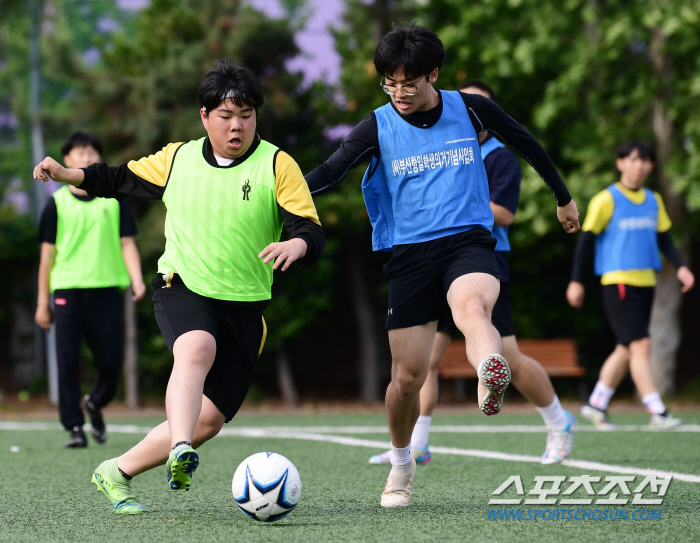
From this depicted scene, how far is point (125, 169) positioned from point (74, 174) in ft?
0.71

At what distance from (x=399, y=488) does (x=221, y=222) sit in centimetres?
143

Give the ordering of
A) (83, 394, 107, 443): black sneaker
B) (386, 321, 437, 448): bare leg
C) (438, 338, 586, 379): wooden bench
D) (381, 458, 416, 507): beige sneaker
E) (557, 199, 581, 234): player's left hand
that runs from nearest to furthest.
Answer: (386, 321, 437, 448): bare leg < (381, 458, 416, 507): beige sneaker < (557, 199, 581, 234): player's left hand < (83, 394, 107, 443): black sneaker < (438, 338, 586, 379): wooden bench

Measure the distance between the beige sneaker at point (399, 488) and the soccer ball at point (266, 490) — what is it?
576mm

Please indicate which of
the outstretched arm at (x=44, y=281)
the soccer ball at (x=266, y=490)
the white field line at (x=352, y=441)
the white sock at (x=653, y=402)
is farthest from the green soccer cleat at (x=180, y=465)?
the white sock at (x=653, y=402)

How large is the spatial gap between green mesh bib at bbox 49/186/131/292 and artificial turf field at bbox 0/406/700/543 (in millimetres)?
1282

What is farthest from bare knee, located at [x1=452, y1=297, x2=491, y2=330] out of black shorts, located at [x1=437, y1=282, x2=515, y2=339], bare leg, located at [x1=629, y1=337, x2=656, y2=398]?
bare leg, located at [x1=629, y1=337, x2=656, y2=398]

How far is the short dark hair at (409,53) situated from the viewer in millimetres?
3892

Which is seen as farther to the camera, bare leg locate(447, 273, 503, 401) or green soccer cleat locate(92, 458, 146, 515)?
green soccer cleat locate(92, 458, 146, 515)

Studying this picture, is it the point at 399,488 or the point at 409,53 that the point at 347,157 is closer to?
the point at 409,53

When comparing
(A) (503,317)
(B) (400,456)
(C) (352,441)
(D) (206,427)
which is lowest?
(C) (352,441)

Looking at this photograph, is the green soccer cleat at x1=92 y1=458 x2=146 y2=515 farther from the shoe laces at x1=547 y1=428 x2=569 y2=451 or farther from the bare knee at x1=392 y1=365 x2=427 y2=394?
the shoe laces at x1=547 y1=428 x2=569 y2=451

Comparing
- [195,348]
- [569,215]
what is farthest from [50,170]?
[569,215]

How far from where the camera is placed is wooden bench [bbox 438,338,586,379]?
13.4 metres

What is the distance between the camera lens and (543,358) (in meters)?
13.6
